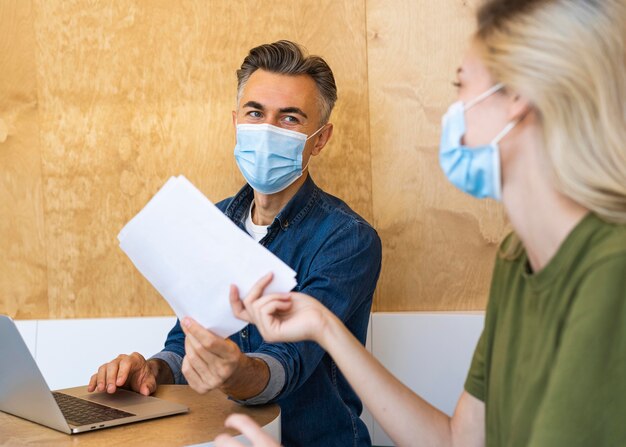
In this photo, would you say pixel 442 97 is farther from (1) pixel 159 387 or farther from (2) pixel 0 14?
(2) pixel 0 14

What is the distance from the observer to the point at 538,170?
117 centimetres

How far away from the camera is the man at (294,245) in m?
1.89

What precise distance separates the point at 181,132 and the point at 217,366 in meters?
1.44

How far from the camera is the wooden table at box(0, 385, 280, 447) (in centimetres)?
149

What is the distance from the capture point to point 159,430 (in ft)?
5.10

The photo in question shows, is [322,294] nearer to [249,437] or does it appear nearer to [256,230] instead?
[256,230]

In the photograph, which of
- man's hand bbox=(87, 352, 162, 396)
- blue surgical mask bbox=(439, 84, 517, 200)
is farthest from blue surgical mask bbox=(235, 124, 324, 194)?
blue surgical mask bbox=(439, 84, 517, 200)

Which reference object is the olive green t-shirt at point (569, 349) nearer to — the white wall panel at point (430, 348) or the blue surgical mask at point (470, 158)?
the blue surgical mask at point (470, 158)

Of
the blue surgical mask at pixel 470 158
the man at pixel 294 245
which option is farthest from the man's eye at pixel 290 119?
the blue surgical mask at pixel 470 158

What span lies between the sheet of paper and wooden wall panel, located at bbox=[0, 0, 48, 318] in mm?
1611

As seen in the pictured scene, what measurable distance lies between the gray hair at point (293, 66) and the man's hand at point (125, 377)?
86cm

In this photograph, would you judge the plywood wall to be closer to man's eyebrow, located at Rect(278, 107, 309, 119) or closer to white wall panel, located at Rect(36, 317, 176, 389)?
white wall panel, located at Rect(36, 317, 176, 389)

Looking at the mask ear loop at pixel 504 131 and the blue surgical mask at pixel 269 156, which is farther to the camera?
the blue surgical mask at pixel 269 156

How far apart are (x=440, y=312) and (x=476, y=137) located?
1.46m
